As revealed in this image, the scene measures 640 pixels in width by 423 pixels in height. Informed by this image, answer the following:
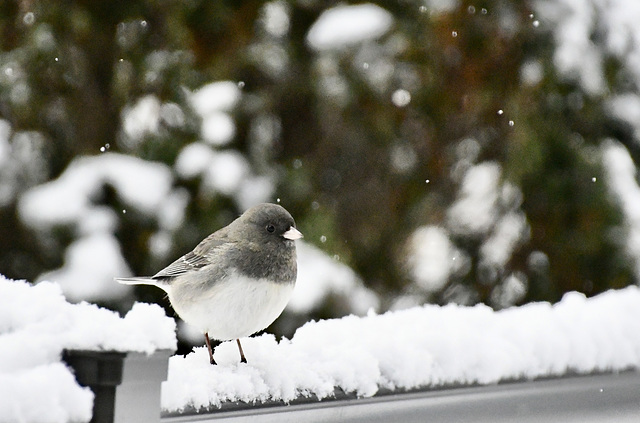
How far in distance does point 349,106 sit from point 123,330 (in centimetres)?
242

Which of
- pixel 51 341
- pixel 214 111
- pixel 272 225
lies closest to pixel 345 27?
pixel 214 111

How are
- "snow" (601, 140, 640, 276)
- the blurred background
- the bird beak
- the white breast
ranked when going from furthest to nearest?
"snow" (601, 140, 640, 276) → the blurred background → the bird beak → the white breast

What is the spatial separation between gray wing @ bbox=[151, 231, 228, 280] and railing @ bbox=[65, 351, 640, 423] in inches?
20.1

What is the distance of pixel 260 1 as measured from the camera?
9.67 ft

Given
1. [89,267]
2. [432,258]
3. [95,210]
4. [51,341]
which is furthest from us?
[432,258]

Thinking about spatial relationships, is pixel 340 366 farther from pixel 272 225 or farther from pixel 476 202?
pixel 476 202

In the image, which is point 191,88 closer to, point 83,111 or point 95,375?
point 83,111

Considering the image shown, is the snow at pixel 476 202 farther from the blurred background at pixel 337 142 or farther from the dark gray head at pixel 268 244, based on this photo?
the dark gray head at pixel 268 244

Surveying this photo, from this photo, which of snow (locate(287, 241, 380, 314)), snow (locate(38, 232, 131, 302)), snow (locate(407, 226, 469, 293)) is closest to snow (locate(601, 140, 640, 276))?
snow (locate(407, 226, 469, 293))

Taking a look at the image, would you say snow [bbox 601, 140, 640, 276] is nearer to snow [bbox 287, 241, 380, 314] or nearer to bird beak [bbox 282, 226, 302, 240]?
snow [bbox 287, 241, 380, 314]

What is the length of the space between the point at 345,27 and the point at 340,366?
6.91 feet

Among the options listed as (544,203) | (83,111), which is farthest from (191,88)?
(544,203)

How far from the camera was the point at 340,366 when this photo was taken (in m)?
1.16

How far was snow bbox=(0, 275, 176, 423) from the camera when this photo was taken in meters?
0.66
